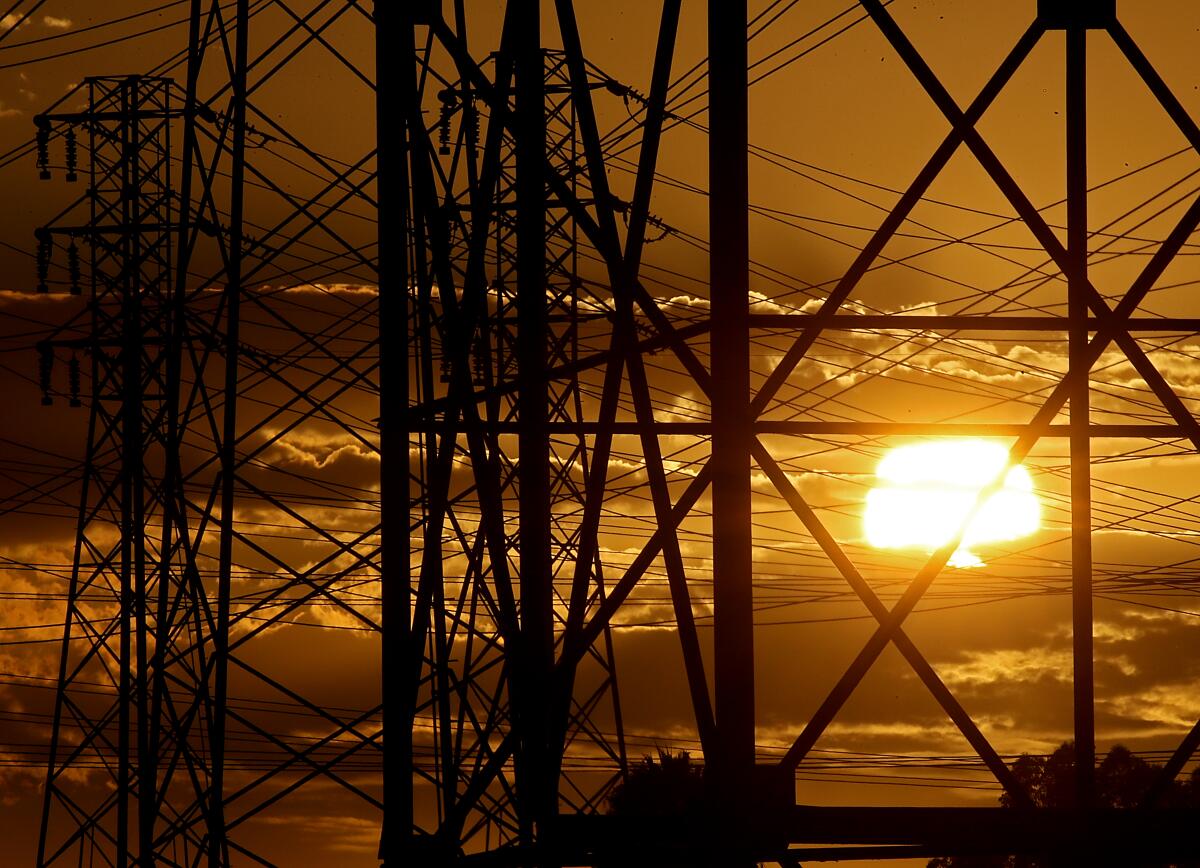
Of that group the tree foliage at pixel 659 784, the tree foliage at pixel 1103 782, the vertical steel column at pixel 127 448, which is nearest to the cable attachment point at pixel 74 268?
the vertical steel column at pixel 127 448

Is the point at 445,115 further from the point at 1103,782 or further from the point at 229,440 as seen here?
the point at 1103,782

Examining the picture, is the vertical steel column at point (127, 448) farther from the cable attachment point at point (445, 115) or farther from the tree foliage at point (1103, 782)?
the tree foliage at point (1103, 782)

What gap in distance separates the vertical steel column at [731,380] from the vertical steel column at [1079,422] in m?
2.49

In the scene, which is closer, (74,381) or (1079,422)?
(1079,422)

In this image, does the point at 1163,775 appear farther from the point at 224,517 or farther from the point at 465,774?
the point at 224,517

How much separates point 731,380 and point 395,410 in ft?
8.61

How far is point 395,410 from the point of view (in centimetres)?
1256

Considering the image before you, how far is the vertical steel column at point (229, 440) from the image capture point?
22328 mm

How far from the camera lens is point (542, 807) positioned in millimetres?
12141

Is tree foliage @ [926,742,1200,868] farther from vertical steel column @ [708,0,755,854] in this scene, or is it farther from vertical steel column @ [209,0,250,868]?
vertical steel column @ [708,0,755,854]

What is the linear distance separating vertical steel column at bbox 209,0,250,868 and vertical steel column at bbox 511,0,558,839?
989 centimetres

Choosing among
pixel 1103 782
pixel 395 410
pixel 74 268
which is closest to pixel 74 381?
pixel 74 268

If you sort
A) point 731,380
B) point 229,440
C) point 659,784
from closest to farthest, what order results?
point 731,380 → point 229,440 → point 659,784

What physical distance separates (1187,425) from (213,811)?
47.2ft
